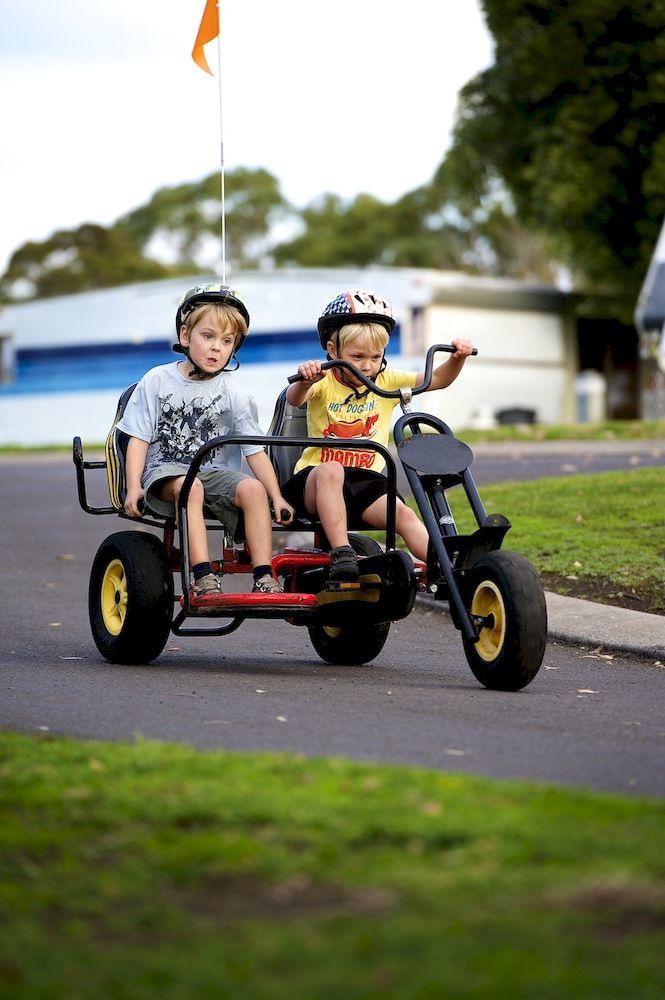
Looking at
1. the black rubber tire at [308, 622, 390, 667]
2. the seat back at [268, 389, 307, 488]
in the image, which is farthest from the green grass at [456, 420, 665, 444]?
the seat back at [268, 389, 307, 488]

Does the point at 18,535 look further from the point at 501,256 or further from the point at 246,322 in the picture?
the point at 501,256

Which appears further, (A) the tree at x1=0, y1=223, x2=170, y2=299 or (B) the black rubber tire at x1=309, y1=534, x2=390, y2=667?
(A) the tree at x1=0, y1=223, x2=170, y2=299

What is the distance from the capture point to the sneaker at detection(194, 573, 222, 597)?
22.8ft

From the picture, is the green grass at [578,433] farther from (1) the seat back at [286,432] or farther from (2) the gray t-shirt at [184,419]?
(2) the gray t-shirt at [184,419]

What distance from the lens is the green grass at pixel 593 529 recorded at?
1007 cm

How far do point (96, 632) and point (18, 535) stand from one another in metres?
7.36

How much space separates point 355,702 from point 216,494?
1487mm

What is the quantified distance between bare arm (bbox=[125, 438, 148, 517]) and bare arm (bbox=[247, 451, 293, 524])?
1.58ft

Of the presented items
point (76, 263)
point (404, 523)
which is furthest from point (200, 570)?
point (76, 263)

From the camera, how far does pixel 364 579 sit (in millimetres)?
7004

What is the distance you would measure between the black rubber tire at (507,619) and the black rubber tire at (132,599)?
4.72 ft

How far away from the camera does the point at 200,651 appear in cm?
833

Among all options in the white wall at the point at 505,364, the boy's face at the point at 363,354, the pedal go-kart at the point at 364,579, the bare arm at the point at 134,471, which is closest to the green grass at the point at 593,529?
the pedal go-kart at the point at 364,579

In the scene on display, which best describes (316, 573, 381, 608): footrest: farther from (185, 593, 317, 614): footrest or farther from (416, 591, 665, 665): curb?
(416, 591, 665, 665): curb
